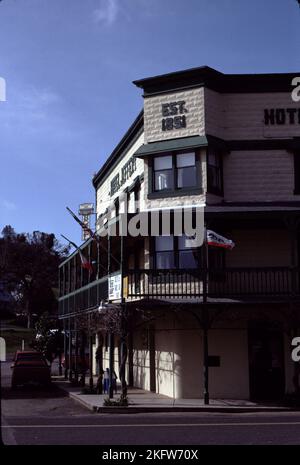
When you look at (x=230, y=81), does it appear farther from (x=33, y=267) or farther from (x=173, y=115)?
(x=33, y=267)

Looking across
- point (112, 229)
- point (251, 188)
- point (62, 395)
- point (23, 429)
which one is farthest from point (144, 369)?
point (23, 429)

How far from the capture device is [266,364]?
2286 cm

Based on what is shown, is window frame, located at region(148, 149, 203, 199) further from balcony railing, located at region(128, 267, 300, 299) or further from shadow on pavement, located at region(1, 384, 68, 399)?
shadow on pavement, located at region(1, 384, 68, 399)

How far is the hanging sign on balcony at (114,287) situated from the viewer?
902 inches

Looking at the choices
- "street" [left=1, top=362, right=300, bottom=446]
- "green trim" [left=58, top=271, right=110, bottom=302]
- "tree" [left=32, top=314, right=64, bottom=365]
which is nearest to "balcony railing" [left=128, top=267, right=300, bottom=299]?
"green trim" [left=58, top=271, right=110, bottom=302]

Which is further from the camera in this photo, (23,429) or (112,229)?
(112,229)

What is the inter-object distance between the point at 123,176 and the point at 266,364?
11305 mm

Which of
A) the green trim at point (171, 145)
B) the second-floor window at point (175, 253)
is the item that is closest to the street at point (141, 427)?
the second-floor window at point (175, 253)

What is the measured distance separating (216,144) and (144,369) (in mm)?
9781

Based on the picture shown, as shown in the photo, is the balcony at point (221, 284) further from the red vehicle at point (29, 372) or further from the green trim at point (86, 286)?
the red vehicle at point (29, 372)

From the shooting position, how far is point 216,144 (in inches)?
907

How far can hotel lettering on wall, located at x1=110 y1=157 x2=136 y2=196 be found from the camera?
28.0 meters

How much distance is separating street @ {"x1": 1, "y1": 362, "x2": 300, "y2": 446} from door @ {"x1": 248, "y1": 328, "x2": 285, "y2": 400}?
12.5ft

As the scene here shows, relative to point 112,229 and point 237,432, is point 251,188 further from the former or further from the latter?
point 237,432
